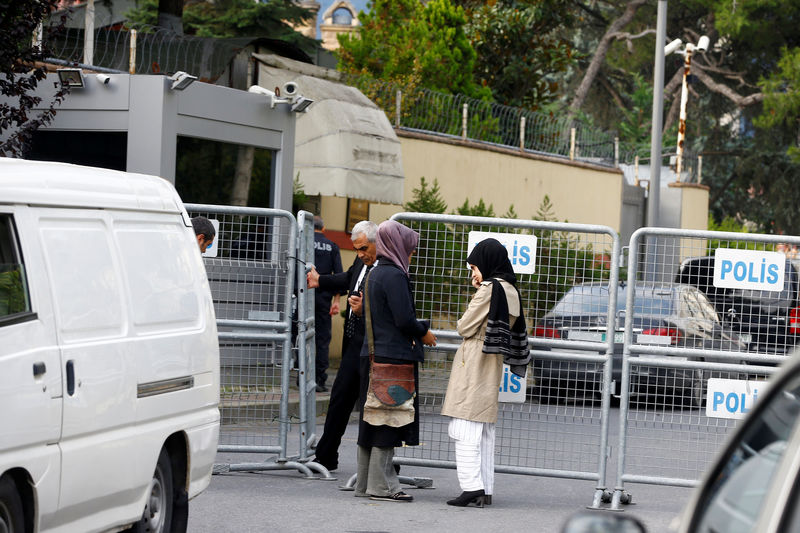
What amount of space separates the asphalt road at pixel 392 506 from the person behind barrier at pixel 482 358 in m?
0.36

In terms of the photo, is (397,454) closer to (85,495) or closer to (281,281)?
(281,281)

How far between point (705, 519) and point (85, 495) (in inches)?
133

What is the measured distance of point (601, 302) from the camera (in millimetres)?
9023

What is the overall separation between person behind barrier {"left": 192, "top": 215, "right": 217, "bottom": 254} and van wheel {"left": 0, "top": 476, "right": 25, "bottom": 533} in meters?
3.89

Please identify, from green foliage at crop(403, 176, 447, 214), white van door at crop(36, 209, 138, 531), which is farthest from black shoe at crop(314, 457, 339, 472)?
green foliage at crop(403, 176, 447, 214)

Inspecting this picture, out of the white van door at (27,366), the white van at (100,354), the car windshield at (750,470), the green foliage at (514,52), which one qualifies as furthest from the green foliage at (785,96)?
the car windshield at (750,470)

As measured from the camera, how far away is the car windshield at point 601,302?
8797 millimetres

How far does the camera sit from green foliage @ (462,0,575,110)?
95.6 feet

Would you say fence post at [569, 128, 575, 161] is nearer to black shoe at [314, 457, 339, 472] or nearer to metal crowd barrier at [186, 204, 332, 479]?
metal crowd barrier at [186, 204, 332, 479]

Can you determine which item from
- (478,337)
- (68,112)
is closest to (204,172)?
(68,112)

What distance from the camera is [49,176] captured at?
19.0 ft

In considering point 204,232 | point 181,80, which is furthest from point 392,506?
point 181,80

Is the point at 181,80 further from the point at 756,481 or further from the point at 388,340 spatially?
the point at 756,481

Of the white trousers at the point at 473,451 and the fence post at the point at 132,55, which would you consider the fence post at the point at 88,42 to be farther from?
the white trousers at the point at 473,451
